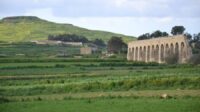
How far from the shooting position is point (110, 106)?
2481 cm

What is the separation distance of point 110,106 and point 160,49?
7082 centimetres

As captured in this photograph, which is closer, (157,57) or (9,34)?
(157,57)

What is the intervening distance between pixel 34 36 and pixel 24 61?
119 m

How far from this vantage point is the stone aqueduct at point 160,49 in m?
83.9

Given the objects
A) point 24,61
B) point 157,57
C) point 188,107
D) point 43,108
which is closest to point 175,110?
point 188,107

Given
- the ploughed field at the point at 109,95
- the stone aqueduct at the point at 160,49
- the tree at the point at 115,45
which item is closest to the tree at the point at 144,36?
the tree at the point at 115,45

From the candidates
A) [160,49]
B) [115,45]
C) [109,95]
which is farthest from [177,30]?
[109,95]

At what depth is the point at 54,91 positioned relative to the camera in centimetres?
3666

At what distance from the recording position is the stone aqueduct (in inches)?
3302

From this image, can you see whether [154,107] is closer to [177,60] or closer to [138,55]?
[177,60]

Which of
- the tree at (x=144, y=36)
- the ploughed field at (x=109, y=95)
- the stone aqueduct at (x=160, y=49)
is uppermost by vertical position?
the tree at (x=144, y=36)

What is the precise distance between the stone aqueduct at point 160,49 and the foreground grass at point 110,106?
55.3 meters

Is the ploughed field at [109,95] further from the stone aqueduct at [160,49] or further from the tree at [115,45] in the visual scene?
the tree at [115,45]

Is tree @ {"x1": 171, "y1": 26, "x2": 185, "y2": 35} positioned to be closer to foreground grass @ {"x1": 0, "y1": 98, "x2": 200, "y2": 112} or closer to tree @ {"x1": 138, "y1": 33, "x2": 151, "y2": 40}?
tree @ {"x1": 138, "y1": 33, "x2": 151, "y2": 40}
